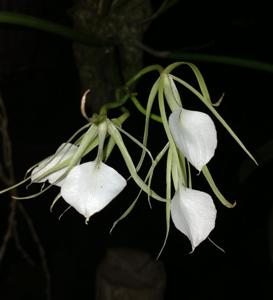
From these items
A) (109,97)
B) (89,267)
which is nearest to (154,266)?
(109,97)

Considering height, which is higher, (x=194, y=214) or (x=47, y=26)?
(x=47, y=26)

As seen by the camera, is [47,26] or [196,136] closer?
[196,136]

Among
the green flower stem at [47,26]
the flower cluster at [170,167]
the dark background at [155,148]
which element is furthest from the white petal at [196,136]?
the dark background at [155,148]

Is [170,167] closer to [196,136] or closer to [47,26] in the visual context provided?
[196,136]

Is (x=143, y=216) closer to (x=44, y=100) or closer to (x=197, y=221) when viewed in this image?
(x=44, y=100)

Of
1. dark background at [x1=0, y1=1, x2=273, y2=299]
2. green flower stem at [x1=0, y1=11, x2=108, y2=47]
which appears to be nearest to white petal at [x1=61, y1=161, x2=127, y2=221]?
green flower stem at [x1=0, y1=11, x2=108, y2=47]

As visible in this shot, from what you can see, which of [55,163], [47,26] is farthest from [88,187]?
[47,26]

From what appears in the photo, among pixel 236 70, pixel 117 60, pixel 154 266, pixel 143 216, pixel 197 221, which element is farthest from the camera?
pixel 143 216

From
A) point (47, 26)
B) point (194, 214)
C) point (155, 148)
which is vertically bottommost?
point (155, 148)
